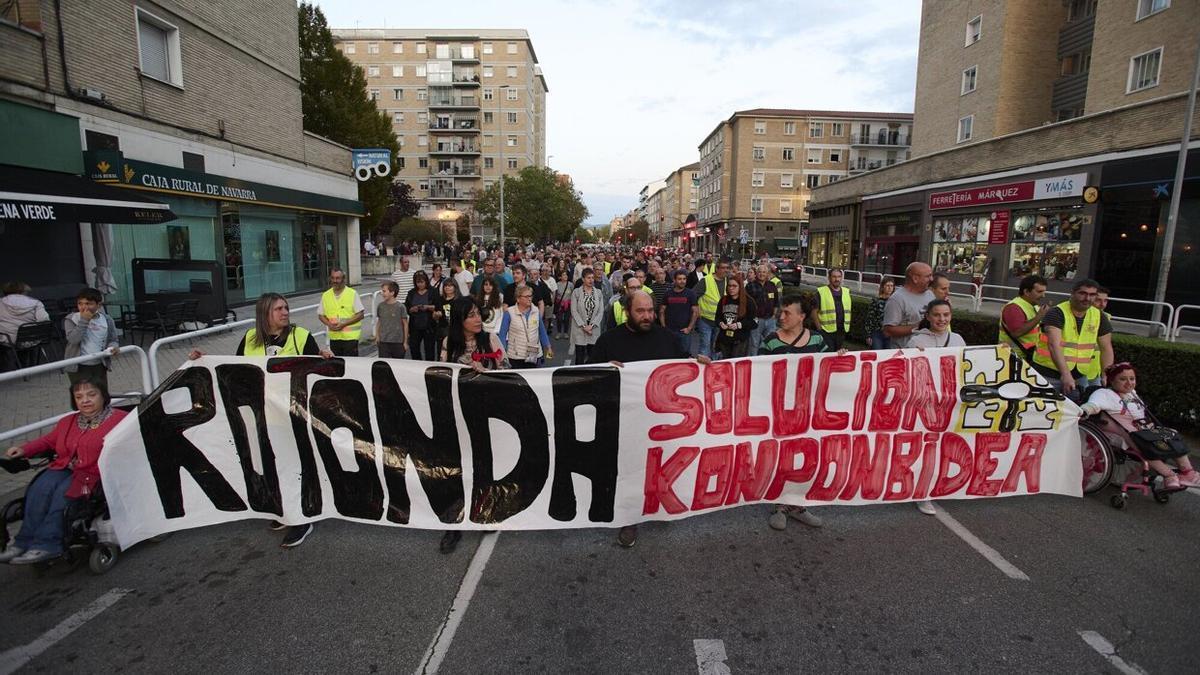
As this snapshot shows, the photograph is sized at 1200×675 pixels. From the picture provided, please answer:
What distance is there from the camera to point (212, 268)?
43.7 feet

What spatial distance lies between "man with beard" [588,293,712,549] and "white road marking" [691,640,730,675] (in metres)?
2.09

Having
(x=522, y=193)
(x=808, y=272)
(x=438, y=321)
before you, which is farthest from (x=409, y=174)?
(x=438, y=321)

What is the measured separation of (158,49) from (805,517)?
61.9 feet

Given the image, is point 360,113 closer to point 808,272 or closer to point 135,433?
point 808,272

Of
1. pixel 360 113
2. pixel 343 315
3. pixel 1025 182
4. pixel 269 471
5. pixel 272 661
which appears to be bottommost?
pixel 272 661

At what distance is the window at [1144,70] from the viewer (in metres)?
20.0

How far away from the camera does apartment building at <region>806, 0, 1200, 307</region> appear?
55.1 ft

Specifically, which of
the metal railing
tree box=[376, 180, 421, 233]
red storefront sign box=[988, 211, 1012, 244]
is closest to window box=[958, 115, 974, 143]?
red storefront sign box=[988, 211, 1012, 244]

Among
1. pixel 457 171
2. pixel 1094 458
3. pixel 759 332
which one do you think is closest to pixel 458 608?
pixel 1094 458

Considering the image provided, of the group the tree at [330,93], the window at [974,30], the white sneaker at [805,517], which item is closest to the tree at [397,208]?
the tree at [330,93]

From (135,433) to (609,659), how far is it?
150 inches

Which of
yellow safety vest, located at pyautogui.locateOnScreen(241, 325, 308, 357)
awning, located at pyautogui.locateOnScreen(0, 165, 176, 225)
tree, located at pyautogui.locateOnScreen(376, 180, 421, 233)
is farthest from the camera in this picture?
tree, located at pyautogui.locateOnScreen(376, 180, 421, 233)

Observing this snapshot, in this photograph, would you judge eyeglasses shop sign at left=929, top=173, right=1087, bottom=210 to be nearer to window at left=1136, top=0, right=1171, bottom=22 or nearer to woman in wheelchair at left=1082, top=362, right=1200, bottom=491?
window at left=1136, top=0, right=1171, bottom=22

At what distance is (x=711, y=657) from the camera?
3088 mm
